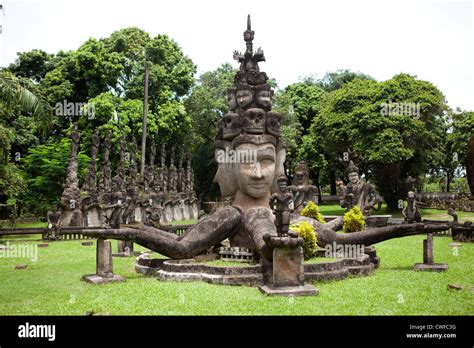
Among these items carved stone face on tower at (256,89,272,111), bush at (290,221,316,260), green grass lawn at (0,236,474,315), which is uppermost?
carved stone face on tower at (256,89,272,111)

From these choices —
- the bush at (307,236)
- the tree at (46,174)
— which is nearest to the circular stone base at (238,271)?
the bush at (307,236)

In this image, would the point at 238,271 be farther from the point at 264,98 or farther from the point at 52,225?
the point at 52,225

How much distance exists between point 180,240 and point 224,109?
29768 millimetres

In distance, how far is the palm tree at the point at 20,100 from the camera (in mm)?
15828

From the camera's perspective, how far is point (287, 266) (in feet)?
29.4

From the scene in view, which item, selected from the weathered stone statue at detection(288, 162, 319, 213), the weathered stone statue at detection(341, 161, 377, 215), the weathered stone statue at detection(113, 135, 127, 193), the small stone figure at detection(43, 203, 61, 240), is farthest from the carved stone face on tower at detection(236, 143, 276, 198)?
the weathered stone statue at detection(113, 135, 127, 193)

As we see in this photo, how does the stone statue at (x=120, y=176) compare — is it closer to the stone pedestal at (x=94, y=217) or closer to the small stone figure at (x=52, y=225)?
the stone pedestal at (x=94, y=217)

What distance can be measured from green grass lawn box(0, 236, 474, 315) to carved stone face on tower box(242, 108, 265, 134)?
4.13 metres

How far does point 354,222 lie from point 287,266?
4926 millimetres

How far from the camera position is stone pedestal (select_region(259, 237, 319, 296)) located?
29.1ft

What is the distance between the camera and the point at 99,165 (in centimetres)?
3416

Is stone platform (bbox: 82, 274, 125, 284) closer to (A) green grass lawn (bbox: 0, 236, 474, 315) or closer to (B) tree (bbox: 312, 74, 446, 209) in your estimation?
(A) green grass lawn (bbox: 0, 236, 474, 315)

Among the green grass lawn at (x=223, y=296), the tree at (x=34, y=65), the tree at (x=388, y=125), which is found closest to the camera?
the green grass lawn at (x=223, y=296)

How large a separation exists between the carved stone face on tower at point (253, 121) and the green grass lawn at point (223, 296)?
4.13 meters
